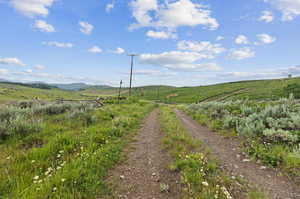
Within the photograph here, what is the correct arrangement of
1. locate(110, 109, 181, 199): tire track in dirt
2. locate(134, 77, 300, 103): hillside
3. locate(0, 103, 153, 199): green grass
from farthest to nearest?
locate(134, 77, 300, 103): hillside, locate(110, 109, 181, 199): tire track in dirt, locate(0, 103, 153, 199): green grass

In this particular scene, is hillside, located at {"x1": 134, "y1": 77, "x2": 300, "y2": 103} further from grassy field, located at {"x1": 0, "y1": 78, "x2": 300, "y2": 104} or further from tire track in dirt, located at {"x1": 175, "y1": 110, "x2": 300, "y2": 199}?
tire track in dirt, located at {"x1": 175, "y1": 110, "x2": 300, "y2": 199}

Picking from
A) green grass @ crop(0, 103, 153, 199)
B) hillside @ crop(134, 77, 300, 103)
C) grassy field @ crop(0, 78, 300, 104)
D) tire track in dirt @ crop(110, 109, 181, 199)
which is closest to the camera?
green grass @ crop(0, 103, 153, 199)

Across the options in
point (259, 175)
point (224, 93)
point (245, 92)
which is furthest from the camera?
point (224, 93)

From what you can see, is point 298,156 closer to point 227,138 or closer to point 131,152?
point 227,138

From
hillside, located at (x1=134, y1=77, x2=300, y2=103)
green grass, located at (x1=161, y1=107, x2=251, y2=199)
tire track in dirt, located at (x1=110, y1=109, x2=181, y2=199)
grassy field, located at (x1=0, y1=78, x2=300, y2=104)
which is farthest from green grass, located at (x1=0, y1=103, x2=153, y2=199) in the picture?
hillside, located at (x1=134, y1=77, x2=300, y2=103)

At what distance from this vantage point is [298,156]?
4.03 meters

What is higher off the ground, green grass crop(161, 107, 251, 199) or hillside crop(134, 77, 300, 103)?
hillside crop(134, 77, 300, 103)

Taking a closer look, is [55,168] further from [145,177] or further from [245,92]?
[245,92]

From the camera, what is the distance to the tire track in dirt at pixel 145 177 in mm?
2994

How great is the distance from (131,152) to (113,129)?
2285 mm

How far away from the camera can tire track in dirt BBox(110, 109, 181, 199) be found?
2.99 m

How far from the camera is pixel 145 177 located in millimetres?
3637

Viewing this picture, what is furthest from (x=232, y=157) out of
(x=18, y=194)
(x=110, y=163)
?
(x=18, y=194)

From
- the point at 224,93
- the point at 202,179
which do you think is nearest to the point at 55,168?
the point at 202,179
